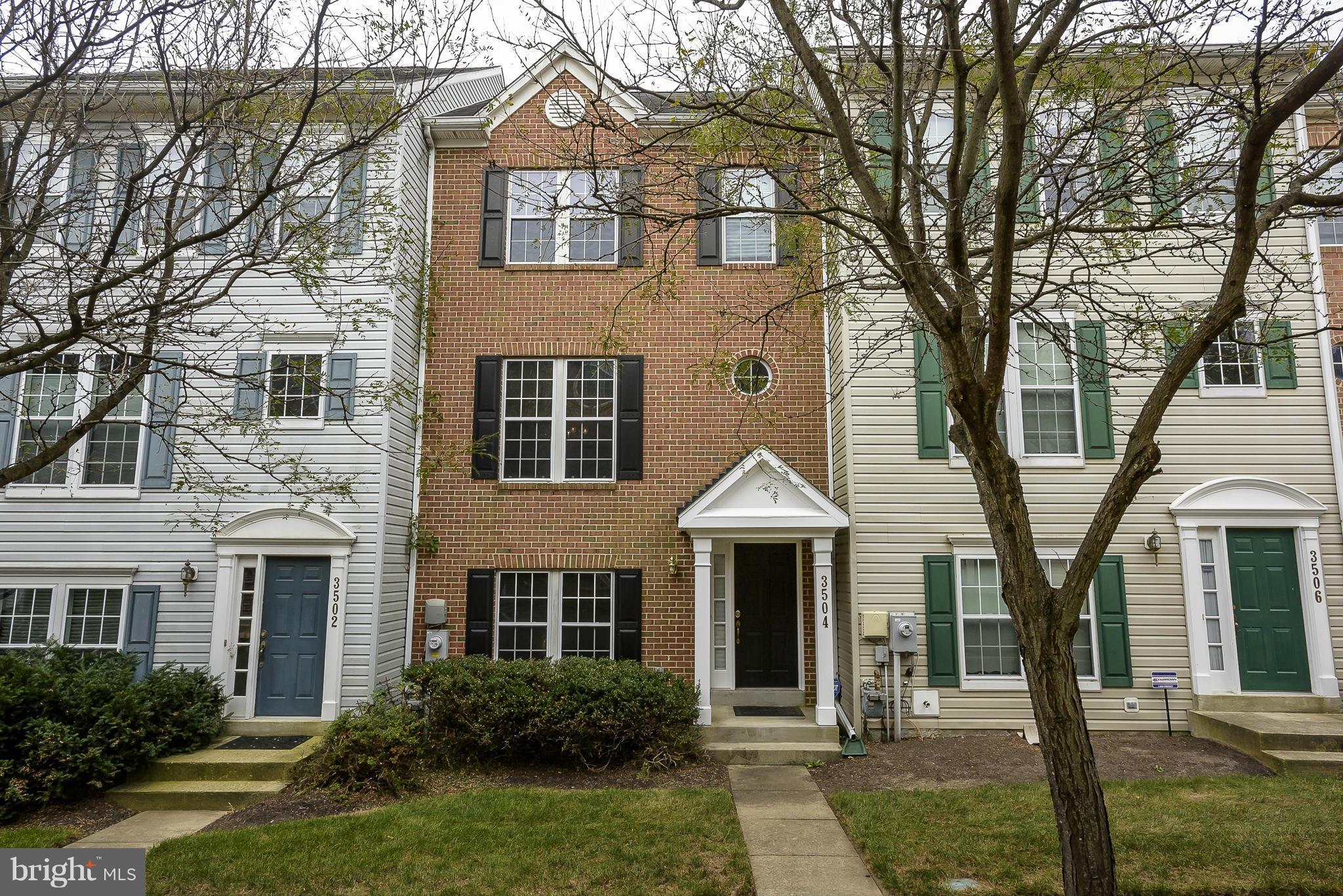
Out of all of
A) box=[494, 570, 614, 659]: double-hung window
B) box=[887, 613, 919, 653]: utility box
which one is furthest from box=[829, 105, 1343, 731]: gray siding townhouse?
box=[494, 570, 614, 659]: double-hung window

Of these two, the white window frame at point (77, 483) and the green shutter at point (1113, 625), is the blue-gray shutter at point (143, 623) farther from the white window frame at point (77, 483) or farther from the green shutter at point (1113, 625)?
the green shutter at point (1113, 625)

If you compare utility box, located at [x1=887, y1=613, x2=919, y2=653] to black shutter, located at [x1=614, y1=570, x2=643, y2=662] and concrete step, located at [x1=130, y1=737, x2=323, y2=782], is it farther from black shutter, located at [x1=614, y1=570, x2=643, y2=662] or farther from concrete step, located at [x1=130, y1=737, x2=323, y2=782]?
concrete step, located at [x1=130, y1=737, x2=323, y2=782]

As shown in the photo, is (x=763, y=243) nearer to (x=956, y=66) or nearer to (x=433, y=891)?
(x=956, y=66)

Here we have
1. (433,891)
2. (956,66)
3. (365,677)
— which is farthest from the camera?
(365,677)

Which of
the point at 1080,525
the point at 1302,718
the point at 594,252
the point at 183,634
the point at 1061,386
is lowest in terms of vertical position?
the point at 1302,718

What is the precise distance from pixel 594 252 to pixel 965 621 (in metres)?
7.29

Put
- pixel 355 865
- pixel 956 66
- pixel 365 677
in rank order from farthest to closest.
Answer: pixel 365 677
pixel 355 865
pixel 956 66

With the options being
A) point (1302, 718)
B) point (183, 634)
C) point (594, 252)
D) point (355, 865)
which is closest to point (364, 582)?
point (183, 634)

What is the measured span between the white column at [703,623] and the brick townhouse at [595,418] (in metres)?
0.65

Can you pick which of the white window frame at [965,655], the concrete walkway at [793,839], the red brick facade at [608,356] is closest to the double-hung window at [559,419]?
the red brick facade at [608,356]

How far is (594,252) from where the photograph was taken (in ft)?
37.6

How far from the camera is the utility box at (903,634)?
9297 mm

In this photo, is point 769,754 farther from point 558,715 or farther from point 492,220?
point 492,220

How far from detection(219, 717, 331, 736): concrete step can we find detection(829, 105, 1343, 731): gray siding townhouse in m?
6.72
